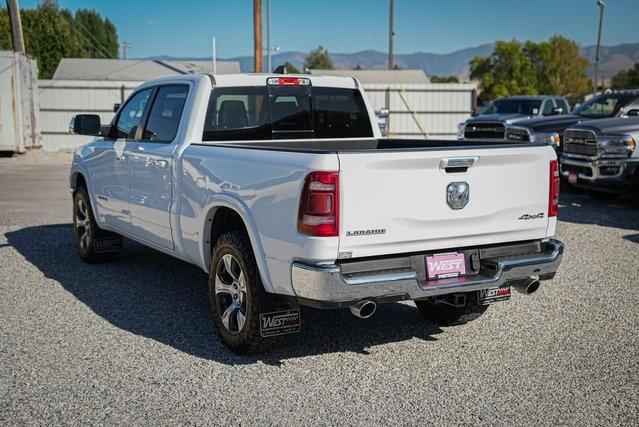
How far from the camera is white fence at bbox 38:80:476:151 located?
29.0 m

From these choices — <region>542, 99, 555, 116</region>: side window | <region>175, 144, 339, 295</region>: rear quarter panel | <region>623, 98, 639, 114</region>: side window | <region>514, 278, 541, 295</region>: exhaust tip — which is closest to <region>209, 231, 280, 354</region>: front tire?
<region>175, 144, 339, 295</region>: rear quarter panel

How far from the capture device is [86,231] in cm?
827

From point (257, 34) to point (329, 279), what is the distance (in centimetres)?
2051

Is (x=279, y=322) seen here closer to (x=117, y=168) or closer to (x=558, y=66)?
(x=117, y=168)

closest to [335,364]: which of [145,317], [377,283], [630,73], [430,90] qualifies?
[377,283]

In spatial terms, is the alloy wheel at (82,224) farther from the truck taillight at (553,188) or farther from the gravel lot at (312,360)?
the truck taillight at (553,188)

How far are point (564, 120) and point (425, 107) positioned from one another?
14342 mm

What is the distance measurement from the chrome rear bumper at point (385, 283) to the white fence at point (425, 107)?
1010 inches

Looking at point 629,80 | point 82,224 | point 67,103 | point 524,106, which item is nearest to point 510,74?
point 629,80

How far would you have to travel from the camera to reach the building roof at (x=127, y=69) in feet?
152

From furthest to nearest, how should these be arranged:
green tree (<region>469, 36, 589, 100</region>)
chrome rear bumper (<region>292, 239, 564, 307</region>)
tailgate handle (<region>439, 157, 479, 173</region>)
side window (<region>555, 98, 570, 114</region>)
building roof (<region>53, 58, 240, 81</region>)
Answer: green tree (<region>469, 36, 589, 100</region>) < building roof (<region>53, 58, 240, 81</region>) < side window (<region>555, 98, 570, 114</region>) < tailgate handle (<region>439, 157, 479, 173</region>) < chrome rear bumper (<region>292, 239, 564, 307</region>)

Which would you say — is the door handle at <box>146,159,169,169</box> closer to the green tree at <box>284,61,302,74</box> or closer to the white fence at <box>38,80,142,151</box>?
the green tree at <box>284,61,302,74</box>

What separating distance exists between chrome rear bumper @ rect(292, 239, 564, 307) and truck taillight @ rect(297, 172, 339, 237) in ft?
0.74

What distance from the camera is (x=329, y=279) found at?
435cm
